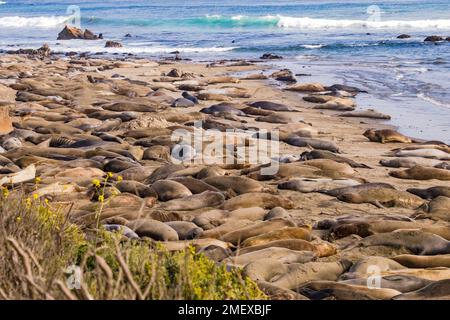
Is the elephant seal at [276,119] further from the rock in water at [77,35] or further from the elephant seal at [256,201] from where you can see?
the rock in water at [77,35]

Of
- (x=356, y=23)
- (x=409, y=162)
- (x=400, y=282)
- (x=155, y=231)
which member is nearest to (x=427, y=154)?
(x=409, y=162)

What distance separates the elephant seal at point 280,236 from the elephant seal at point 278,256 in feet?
0.98

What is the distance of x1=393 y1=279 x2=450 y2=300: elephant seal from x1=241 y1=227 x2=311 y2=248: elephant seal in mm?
1487

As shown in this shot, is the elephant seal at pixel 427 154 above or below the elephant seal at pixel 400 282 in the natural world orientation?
below

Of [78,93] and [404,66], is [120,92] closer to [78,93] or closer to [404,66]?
[78,93]

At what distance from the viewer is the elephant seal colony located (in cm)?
525

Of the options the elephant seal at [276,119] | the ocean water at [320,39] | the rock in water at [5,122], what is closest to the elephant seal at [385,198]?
the ocean water at [320,39]

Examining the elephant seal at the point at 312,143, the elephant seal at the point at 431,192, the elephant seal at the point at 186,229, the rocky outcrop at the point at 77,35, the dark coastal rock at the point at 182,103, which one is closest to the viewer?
the elephant seal at the point at 186,229

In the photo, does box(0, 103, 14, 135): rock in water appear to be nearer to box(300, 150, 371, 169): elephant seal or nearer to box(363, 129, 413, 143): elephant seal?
box(300, 150, 371, 169): elephant seal

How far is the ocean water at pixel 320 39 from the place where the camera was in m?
16.4

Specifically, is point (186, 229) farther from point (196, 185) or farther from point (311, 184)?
point (311, 184)

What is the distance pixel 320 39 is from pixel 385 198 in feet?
87.2

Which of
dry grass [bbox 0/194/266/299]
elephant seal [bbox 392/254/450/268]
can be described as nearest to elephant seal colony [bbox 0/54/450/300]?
elephant seal [bbox 392/254/450/268]
